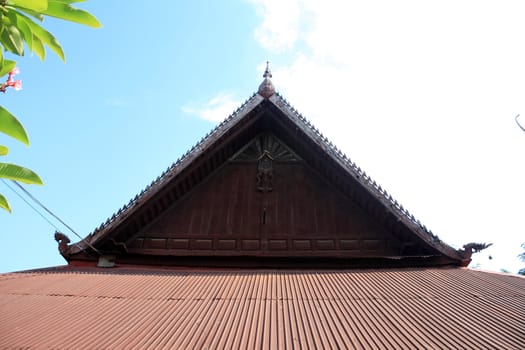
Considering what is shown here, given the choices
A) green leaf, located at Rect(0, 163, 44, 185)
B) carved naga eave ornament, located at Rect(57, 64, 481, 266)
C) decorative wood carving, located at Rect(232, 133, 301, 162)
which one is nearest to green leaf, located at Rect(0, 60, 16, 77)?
green leaf, located at Rect(0, 163, 44, 185)

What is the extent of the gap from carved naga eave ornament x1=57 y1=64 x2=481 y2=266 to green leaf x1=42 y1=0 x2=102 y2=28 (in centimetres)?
450

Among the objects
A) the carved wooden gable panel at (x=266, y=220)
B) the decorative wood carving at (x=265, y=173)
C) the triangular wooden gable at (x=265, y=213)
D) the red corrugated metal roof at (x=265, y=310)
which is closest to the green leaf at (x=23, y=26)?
the red corrugated metal roof at (x=265, y=310)

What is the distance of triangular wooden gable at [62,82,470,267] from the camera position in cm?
647

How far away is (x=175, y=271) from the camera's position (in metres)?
6.27

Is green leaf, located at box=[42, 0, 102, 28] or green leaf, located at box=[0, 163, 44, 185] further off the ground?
green leaf, located at box=[42, 0, 102, 28]

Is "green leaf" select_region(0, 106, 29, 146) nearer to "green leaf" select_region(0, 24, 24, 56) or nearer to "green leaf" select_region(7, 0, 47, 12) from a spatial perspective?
"green leaf" select_region(0, 24, 24, 56)

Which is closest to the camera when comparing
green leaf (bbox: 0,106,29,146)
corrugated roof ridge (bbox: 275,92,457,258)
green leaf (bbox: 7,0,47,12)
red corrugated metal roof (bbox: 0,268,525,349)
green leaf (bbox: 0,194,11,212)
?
green leaf (bbox: 7,0,47,12)

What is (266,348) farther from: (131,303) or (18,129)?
(18,129)

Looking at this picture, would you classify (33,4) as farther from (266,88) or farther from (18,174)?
(266,88)

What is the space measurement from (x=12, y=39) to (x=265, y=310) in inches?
135

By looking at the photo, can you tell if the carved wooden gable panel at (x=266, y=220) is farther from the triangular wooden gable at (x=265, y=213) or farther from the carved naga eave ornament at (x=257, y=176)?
the carved naga eave ornament at (x=257, y=176)

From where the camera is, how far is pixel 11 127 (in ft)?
7.39

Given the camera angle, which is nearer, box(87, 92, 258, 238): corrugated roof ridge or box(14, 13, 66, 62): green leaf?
box(14, 13, 66, 62): green leaf

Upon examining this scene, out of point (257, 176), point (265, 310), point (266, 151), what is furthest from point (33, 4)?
point (266, 151)
